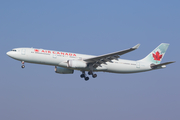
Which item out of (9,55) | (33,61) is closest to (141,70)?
(33,61)

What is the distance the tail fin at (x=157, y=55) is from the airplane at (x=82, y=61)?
57.9 inches

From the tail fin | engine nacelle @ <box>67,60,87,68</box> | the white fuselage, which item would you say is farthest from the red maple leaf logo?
engine nacelle @ <box>67,60,87,68</box>

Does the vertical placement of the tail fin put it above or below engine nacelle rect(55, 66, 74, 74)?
above

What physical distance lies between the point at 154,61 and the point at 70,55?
56.7 ft

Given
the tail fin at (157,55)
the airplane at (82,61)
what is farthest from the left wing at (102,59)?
the tail fin at (157,55)

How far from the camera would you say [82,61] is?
48.0 m

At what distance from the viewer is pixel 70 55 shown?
47875 mm

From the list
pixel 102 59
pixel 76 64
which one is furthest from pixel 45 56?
pixel 102 59

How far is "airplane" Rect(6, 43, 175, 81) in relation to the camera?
151ft

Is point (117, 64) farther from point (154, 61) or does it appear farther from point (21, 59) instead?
point (21, 59)

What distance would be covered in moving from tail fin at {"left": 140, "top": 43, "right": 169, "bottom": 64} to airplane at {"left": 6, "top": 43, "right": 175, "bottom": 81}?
1472mm

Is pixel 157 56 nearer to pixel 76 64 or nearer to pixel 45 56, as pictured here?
pixel 76 64

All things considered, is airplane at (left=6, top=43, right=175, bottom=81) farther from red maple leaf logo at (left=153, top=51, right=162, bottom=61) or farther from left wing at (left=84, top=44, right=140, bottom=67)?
red maple leaf logo at (left=153, top=51, right=162, bottom=61)

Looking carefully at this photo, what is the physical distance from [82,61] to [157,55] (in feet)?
54.8
